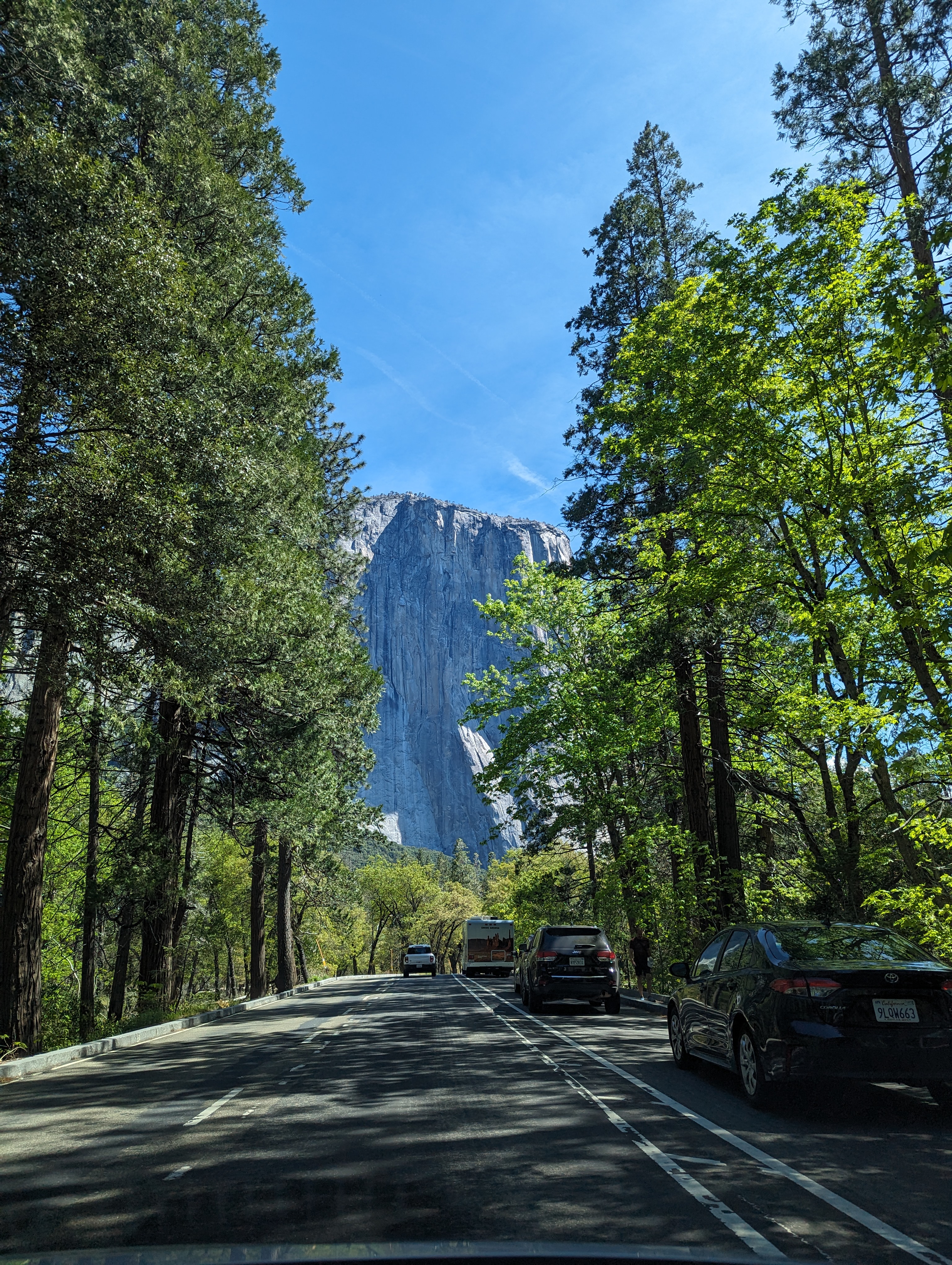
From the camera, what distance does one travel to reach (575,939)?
17609 millimetres

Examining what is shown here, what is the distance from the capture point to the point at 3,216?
10.6 m

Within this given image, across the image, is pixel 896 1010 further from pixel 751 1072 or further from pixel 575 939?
pixel 575 939

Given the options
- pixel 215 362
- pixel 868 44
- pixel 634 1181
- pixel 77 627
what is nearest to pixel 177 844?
pixel 77 627

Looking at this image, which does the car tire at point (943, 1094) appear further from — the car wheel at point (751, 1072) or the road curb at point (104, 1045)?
the road curb at point (104, 1045)

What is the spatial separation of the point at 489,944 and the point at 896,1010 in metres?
40.0

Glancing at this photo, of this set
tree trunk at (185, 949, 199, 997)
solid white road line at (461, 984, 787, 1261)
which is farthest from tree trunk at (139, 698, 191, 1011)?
tree trunk at (185, 949, 199, 997)

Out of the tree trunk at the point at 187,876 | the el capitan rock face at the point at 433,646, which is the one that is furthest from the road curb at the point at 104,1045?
the el capitan rock face at the point at 433,646

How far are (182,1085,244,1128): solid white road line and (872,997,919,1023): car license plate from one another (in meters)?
5.33

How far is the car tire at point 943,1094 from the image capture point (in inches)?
270

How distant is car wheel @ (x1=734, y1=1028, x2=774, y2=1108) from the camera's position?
7109 millimetres

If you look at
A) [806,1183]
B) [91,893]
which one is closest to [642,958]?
[91,893]

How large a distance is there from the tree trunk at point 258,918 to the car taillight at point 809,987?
24348mm

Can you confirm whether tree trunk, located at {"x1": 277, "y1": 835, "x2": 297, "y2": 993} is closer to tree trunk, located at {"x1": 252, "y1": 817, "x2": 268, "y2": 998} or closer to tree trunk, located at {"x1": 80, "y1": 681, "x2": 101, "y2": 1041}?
tree trunk, located at {"x1": 252, "y1": 817, "x2": 268, "y2": 998}

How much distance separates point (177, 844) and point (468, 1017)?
749 centimetres
